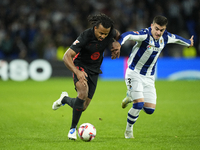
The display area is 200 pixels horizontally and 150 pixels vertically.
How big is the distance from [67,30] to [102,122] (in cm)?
1103

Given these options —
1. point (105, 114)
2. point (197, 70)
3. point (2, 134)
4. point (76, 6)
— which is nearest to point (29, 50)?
point (76, 6)

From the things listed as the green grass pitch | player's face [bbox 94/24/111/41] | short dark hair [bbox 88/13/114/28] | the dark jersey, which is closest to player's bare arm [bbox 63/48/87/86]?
the dark jersey

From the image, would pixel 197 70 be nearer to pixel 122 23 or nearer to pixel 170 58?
pixel 170 58

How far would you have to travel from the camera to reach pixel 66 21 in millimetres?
17812

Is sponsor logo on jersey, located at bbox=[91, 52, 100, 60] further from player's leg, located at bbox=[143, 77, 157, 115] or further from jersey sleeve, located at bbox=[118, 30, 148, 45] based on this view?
player's leg, located at bbox=[143, 77, 157, 115]

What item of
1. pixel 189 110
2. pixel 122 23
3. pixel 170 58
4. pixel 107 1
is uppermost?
pixel 107 1

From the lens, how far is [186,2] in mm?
18422

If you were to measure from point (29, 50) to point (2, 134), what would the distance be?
11.2m

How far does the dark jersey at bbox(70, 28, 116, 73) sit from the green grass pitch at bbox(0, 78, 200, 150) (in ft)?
4.04

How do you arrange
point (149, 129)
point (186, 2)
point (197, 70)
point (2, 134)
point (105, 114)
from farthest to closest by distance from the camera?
point (186, 2) → point (197, 70) → point (105, 114) → point (149, 129) → point (2, 134)

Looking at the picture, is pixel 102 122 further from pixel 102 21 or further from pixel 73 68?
pixel 102 21

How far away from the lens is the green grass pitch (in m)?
4.91

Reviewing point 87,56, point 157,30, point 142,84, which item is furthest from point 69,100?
point 157,30

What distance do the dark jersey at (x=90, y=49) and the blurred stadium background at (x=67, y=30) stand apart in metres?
9.94
